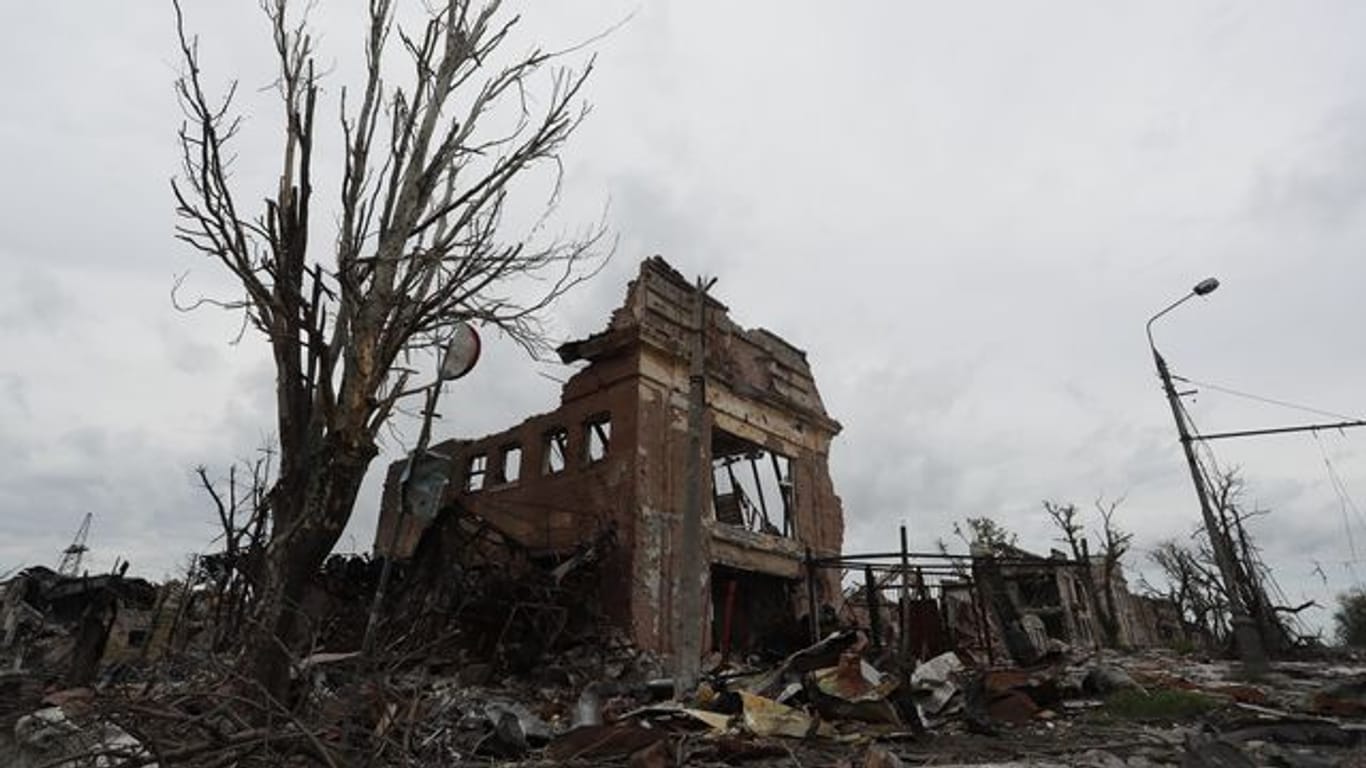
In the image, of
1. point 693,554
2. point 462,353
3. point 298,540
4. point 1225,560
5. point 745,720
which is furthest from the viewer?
point 1225,560

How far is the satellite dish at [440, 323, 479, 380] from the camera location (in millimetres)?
7562

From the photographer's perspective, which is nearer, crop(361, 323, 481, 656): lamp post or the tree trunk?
the tree trunk

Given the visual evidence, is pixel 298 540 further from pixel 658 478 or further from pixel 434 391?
pixel 658 478

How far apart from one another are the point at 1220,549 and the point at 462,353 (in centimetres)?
1357

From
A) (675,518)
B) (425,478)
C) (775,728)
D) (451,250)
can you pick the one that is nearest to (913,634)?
(675,518)

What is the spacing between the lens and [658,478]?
15430 millimetres

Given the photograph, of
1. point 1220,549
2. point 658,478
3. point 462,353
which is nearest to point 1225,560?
point 1220,549

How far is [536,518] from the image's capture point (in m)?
16.6

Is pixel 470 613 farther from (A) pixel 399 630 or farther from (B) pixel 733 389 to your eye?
(B) pixel 733 389

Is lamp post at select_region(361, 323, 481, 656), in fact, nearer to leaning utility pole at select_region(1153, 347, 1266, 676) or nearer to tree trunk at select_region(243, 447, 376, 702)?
tree trunk at select_region(243, 447, 376, 702)

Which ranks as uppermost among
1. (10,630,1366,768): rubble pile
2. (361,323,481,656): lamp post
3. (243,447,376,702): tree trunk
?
(361,323,481,656): lamp post

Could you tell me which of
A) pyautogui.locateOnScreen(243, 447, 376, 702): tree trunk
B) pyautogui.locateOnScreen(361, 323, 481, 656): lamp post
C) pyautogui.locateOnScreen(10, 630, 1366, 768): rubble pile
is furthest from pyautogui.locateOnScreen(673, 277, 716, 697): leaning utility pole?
pyautogui.locateOnScreen(243, 447, 376, 702): tree trunk

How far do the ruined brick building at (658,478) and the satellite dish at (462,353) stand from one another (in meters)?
5.98

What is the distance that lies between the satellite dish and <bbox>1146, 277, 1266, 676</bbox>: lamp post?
12.3 meters
